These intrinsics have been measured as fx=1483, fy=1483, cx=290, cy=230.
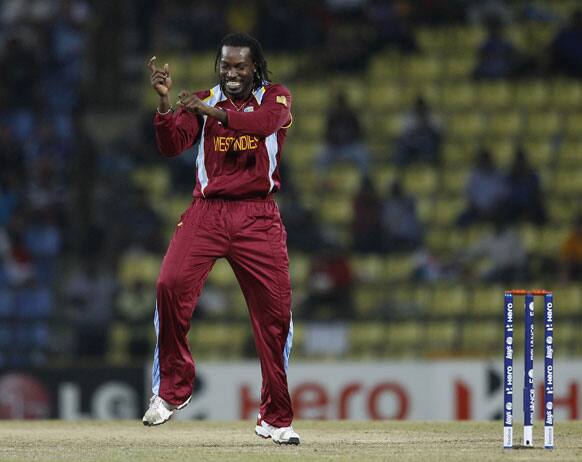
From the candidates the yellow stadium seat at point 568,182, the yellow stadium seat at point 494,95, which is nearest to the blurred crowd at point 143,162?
the yellow stadium seat at point 494,95

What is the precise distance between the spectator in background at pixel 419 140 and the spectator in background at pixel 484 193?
0.69 m

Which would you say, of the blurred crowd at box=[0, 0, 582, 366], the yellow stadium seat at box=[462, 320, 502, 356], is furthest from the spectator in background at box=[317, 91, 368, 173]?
the yellow stadium seat at box=[462, 320, 502, 356]

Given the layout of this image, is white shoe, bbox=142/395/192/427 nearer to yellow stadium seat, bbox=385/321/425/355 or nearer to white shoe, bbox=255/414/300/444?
white shoe, bbox=255/414/300/444

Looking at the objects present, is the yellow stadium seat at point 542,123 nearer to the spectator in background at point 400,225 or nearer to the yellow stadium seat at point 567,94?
the yellow stadium seat at point 567,94

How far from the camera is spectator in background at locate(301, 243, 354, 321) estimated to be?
13633mm

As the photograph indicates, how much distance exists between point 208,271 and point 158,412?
2.40 ft

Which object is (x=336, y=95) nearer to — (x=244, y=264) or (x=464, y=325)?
(x=464, y=325)

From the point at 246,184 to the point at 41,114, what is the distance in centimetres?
931

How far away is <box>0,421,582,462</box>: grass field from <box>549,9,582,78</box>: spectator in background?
7.48 meters

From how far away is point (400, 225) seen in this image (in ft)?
47.0

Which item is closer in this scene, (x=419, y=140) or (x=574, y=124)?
(x=419, y=140)

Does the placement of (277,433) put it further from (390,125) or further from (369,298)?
(390,125)

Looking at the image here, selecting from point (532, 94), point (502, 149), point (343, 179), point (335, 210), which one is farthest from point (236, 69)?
point (532, 94)

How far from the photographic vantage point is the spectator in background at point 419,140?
15211 millimetres
